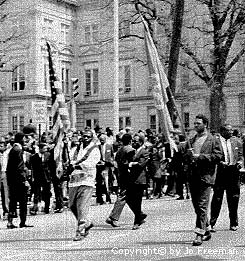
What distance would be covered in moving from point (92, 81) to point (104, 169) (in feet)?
122

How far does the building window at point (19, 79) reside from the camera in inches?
2061

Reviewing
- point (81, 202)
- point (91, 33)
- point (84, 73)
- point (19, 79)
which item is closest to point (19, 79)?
point (19, 79)

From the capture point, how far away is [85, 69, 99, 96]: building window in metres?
55.8

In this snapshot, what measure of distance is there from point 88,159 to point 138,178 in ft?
5.18

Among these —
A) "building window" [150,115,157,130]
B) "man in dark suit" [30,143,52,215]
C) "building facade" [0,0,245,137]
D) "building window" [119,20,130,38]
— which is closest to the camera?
"man in dark suit" [30,143,52,215]

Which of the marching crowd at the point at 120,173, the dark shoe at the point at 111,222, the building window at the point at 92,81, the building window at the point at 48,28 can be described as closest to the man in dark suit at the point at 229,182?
the marching crowd at the point at 120,173

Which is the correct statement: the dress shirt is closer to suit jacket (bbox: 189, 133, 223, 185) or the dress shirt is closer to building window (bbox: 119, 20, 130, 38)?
suit jacket (bbox: 189, 133, 223, 185)

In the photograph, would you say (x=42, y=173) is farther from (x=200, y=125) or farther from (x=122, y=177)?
(x=200, y=125)

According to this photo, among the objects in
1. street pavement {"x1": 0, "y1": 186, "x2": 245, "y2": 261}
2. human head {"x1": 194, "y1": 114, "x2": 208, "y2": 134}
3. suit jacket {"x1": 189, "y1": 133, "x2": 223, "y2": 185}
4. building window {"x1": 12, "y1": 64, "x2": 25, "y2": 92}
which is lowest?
street pavement {"x1": 0, "y1": 186, "x2": 245, "y2": 261}

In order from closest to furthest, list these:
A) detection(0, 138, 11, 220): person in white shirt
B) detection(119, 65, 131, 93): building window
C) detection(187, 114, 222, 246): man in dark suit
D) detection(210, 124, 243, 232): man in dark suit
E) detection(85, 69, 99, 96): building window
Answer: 1. detection(187, 114, 222, 246): man in dark suit
2. detection(210, 124, 243, 232): man in dark suit
3. detection(0, 138, 11, 220): person in white shirt
4. detection(119, 65, 131, 93): building window
5. detection(85, 69, 99, 96): building window

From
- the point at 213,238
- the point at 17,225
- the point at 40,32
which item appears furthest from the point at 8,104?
the point at 213,238

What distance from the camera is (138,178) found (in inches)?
536

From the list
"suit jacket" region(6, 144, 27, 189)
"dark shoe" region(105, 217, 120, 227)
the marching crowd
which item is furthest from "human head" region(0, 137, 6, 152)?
"dark shoe" region(105, 217, 120, 227)

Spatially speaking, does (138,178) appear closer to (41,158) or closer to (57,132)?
(57,132)
